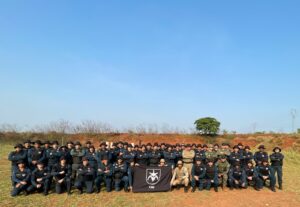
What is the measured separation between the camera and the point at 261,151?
38.8 ft

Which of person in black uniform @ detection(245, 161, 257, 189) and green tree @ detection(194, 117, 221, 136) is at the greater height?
green tree @ detection(194, 117, 221, 136)

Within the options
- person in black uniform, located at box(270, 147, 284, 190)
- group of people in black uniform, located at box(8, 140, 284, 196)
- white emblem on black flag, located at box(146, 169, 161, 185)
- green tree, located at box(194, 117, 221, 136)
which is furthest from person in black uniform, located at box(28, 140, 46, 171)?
green tree, located at box(194, 117, 221, 136)

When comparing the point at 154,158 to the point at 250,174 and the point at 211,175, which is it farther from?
the point at 250,174

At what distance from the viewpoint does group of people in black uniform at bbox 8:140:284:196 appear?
9.72m

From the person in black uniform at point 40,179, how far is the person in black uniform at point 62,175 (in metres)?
0.27

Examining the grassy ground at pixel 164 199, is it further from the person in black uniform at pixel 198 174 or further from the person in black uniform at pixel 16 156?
the person in black uniform at pixel 16 156

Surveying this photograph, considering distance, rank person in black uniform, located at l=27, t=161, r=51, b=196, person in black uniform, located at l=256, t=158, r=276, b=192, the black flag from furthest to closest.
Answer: person in black uniform, located at l=256, t=158, r=276, b=192 < the black flag < person in black uniform, located at l=27, t=161, r=51, b=196

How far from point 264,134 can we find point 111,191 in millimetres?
28854

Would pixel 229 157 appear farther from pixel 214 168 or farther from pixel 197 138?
pixel 197 138

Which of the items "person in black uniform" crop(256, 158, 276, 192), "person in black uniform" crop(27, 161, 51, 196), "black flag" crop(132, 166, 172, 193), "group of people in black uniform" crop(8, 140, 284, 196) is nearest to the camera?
"person in black uniform" crop(27, 161, 51, 196)

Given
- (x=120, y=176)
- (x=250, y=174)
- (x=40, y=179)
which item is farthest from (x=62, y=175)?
(x=250, y=174)

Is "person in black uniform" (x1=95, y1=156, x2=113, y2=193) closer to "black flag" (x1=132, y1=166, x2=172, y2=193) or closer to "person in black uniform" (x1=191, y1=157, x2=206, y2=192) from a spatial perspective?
"black flag" (x1=132, y1=166, x2=172, y2=193)

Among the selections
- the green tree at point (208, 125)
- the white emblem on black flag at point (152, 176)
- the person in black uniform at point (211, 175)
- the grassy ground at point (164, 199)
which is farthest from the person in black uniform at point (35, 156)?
the green tree at point (208, 125)

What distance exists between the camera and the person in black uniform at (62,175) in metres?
9.59
